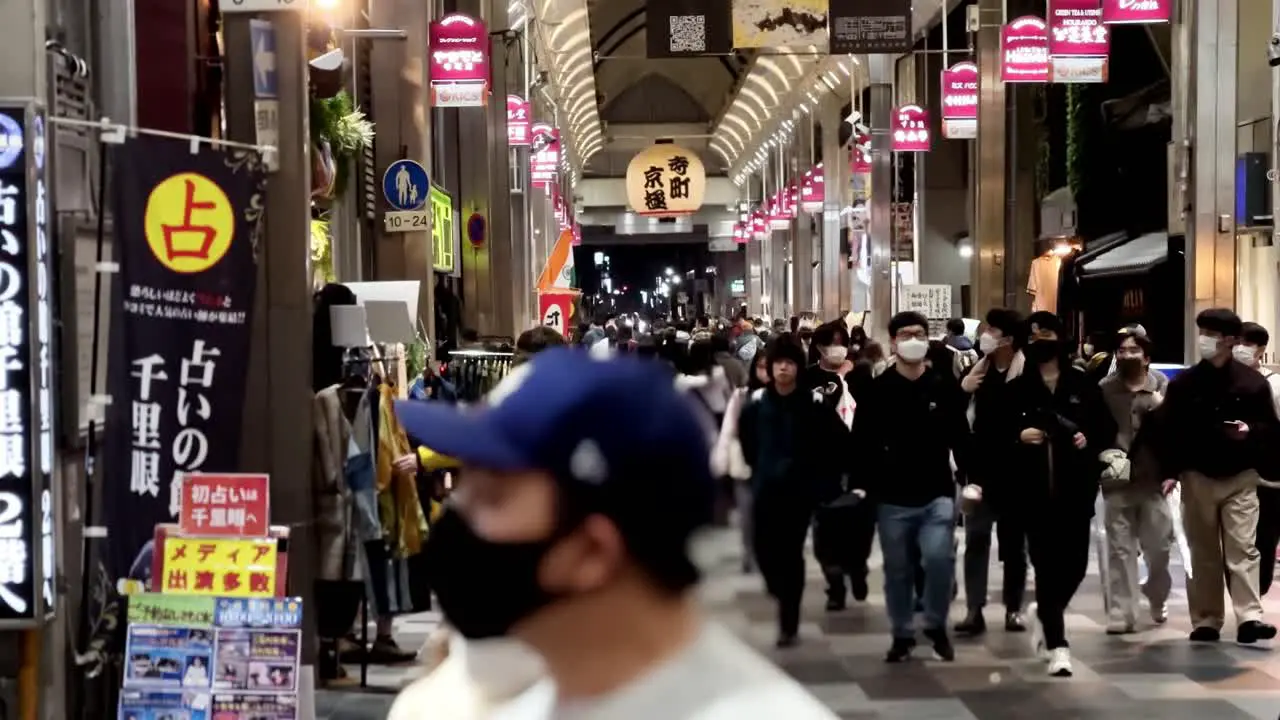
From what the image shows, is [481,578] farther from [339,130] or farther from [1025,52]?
[1025,52]

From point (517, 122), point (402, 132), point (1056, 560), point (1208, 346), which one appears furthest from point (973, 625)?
point (517, 122)

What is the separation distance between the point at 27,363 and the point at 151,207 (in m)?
0.82

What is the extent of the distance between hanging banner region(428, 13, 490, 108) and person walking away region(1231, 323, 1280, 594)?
33.3ft

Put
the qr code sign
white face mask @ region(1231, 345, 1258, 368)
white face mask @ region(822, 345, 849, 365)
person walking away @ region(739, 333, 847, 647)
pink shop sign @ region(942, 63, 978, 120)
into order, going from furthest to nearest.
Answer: pink shop sign @ region(942, 63, 978, 120)
the qr code sign
white face mask @ region(822, 345, 849, 365)
white face mask @ region(1231, 345, 1258, 368)
person walking away @ region(739, 333, 847, 647)

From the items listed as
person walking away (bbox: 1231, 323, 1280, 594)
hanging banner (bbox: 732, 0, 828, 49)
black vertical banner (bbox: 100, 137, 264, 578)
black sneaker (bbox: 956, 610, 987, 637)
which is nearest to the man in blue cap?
black vertical banner (bbox: 100, 137, 264, 578)

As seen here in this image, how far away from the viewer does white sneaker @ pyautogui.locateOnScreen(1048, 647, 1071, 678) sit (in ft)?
28.9

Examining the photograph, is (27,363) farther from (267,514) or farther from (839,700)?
(839,700)

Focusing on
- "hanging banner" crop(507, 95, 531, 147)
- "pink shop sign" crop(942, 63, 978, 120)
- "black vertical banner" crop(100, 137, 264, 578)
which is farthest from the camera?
"hanging banner" crop(507, 95, 531, 147)

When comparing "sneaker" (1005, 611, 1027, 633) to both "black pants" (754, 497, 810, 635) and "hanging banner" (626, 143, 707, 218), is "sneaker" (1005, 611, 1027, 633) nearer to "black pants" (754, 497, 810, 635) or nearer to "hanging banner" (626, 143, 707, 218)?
"black pants" (754, 497, 810, 635)

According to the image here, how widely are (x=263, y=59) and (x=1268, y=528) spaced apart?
268 inches

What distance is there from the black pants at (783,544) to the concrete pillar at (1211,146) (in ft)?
30.2

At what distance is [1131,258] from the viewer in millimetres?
25297

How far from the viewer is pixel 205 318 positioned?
615 centimetres

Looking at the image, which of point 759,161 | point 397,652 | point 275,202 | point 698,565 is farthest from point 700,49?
point 759,161
